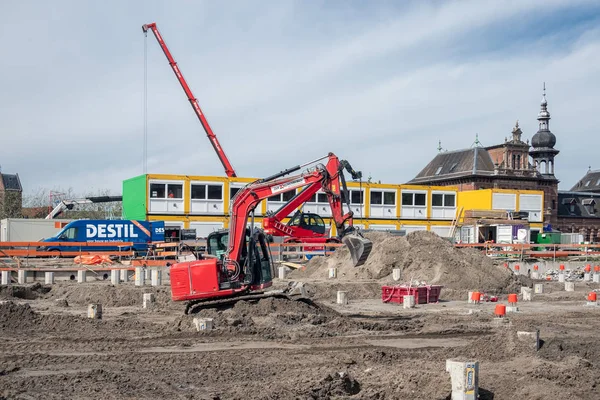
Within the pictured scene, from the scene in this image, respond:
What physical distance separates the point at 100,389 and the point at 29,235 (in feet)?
121

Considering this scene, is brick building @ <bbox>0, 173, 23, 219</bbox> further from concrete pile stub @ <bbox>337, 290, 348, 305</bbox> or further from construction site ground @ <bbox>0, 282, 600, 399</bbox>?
concrete pile stub @ <bbox>337, 290, 348, 305</bbox>

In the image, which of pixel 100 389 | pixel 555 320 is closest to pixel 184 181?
pixel 555 320

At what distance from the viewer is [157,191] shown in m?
41.6

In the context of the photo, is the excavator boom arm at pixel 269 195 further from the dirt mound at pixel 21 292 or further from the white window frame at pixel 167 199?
the white window frame at pixel 167 199

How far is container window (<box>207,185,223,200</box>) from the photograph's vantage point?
43.0 m

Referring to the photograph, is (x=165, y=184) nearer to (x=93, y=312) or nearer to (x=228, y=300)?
(x=93, y=312)

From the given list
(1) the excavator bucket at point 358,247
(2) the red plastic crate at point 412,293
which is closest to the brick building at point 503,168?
(2) the red plastic crate at point 412,293

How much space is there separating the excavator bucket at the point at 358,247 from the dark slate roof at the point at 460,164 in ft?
201

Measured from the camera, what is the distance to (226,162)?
49312mm

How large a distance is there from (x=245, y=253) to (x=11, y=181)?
7652cm

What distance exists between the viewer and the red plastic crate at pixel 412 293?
68.8 feet

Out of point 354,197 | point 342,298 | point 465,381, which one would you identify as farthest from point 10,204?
point 465,381

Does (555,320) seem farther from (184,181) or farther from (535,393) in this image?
(184,181)

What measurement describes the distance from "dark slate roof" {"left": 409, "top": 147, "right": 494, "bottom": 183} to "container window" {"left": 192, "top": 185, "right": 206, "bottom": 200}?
Result: 128 feet
